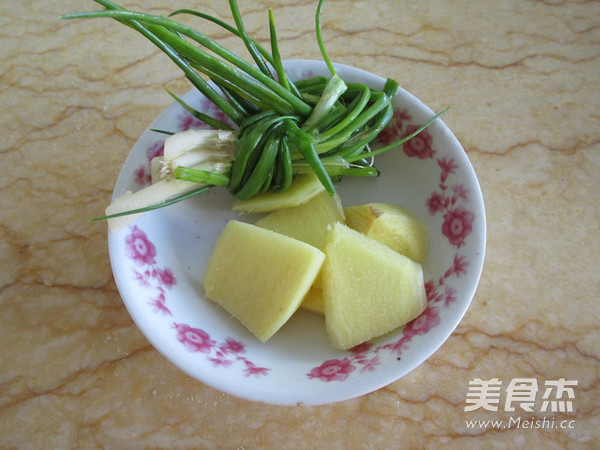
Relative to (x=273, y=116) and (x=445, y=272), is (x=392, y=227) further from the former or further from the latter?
(x=273, y=116)

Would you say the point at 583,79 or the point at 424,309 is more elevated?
the point at 583,79

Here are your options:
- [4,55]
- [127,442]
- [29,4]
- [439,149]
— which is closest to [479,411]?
[439,149]

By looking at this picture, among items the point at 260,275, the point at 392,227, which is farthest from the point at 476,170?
the point at 260,275

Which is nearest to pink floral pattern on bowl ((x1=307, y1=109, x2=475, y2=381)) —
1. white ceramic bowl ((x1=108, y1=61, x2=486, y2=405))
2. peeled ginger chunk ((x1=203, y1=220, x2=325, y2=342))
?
white ceramic bowl ((x1=108, y1=61, x2=486, y2=405))

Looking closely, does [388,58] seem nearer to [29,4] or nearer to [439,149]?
[439,149]
